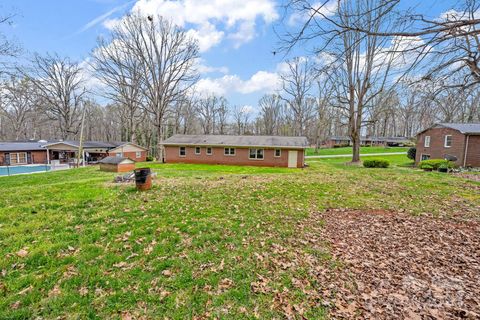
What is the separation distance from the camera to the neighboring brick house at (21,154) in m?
25.9

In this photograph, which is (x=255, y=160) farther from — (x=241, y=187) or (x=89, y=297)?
(x=89, y=297)

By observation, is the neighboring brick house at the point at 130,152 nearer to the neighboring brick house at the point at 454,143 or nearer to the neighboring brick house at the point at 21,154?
the neighboring brick house at the point at 21,154

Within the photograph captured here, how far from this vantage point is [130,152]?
96.1 feet

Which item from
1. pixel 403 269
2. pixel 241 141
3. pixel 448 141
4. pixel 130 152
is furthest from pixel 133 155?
pixel 448 141

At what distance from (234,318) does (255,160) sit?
1984 cm

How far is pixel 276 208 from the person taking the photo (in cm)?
649

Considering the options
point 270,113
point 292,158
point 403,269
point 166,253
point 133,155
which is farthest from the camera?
point 270,113

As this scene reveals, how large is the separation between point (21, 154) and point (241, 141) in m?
28.1

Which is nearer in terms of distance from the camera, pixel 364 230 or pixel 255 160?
pixel 364 230

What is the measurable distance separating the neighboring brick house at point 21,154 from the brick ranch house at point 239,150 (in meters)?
18.8

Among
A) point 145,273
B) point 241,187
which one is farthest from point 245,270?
point 241,187

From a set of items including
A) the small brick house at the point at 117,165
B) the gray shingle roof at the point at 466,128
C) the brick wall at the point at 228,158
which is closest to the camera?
the small brick house at the point at 117,165

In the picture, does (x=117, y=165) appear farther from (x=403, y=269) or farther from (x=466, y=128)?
(x=466, y=128)

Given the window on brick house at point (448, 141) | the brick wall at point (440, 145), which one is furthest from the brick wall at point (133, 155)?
the window on brick house at point (448, 141)
